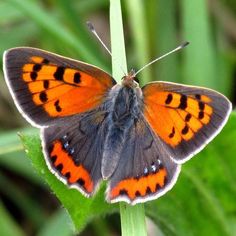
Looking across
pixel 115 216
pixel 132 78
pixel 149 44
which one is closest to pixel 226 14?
pixel 149 44

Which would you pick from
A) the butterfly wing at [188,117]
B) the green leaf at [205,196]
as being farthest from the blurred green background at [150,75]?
the butterfly wing at [188,117]

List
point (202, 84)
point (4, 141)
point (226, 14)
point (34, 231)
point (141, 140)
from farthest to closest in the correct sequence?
1. point (226, 14)
2. point (34, 231)
3. point (202, 84)
4. point (4, 141)
5. point (141, 140)

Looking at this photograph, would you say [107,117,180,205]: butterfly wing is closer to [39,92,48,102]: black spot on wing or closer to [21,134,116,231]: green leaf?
[21,134,116,231]: green leaf

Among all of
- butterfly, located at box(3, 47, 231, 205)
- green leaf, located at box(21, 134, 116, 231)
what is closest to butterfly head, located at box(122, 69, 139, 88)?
butterfly, located at box(3, 47, 231, 205)

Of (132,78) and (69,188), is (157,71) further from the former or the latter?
(69,188)

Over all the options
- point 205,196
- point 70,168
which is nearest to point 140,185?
point 70,168

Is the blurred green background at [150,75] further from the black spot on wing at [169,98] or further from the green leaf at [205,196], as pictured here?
the black spot on wing at [169,98]
